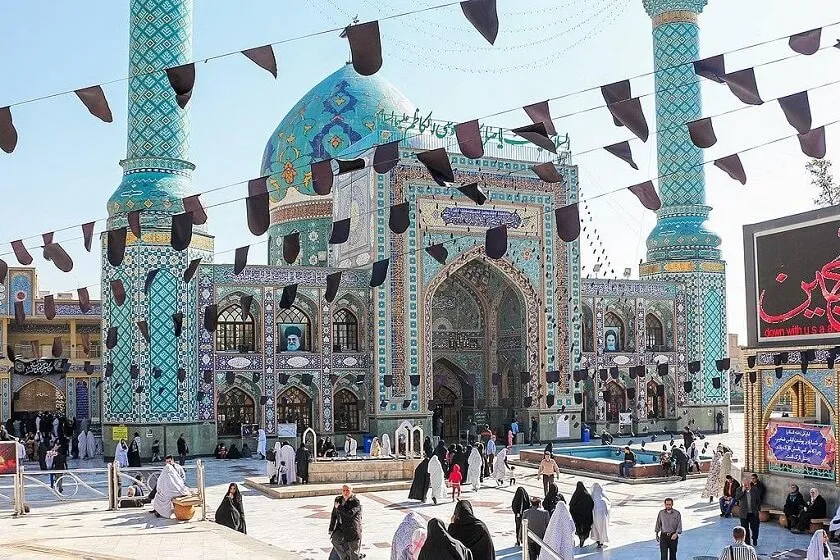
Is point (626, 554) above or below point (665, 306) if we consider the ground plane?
below

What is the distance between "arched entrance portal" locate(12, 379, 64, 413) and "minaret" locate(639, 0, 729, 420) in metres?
18.2

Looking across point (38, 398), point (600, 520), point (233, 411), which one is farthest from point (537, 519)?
point (38, 398)

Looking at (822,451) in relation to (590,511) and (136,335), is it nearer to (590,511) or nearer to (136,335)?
(590,511)

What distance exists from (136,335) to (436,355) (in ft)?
28.2

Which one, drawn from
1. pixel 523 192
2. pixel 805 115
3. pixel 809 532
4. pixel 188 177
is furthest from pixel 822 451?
pixel 188 177

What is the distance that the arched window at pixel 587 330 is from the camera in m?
27.7

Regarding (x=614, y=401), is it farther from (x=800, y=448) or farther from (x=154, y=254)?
(x=800, y=448)

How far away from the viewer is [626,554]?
11.1 metres

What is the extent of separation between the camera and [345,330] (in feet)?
80.6

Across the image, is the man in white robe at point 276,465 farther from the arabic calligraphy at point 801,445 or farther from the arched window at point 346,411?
the arabic calligraphy at point 801,445

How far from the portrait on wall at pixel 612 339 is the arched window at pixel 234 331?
34.7 ft

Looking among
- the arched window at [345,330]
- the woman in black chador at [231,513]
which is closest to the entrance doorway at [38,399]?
the arched window at [345,330]

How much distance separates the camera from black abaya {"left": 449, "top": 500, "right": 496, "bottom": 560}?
7.64 meters

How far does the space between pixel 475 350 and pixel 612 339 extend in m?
4.22
